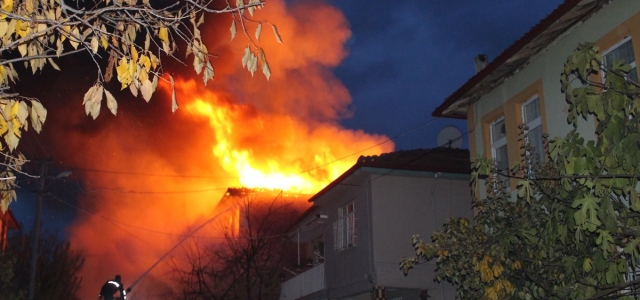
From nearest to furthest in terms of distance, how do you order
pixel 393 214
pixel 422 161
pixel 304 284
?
pixel 393 214
pixel 422 161
pixel 304 284

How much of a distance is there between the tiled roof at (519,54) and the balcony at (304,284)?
32.2 feet

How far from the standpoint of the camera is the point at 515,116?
12.6m

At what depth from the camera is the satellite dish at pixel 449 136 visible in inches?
683

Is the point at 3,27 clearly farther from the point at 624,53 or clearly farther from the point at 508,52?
the point at 508,52

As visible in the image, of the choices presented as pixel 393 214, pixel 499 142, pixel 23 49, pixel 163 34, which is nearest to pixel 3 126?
pixel 23 49

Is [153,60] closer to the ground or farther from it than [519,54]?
closer to the ground

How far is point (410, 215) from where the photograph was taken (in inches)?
757

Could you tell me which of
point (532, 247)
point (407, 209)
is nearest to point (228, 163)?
point (407, 209)

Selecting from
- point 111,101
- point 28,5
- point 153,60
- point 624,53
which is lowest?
point 111,101

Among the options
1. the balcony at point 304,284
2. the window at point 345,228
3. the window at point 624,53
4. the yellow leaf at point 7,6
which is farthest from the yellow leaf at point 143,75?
the balcony at point 304,284

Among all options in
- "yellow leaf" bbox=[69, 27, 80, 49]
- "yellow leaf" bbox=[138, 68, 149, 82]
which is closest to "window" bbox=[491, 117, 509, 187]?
"yellow leaf" bbox=[138, 68, 149, 82]

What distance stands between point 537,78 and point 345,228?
10.8 m

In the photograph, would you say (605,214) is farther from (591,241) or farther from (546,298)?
(546,298)

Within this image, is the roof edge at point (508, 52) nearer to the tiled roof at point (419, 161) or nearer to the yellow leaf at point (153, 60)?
the tiled roof at point (419, 161)
